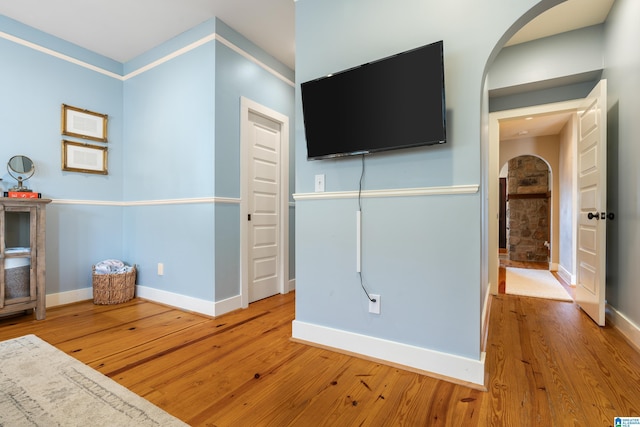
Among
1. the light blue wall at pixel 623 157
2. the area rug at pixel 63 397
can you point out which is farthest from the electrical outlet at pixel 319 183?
the light blue wall at pixel 623 157

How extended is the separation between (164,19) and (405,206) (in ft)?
8.94

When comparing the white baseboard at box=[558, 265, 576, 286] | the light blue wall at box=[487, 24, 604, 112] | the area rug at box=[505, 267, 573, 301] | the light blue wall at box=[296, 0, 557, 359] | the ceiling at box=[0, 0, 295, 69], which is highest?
the ceiling at box=[0, 0, 295, 69]

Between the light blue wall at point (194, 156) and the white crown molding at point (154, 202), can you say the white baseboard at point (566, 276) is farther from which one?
the white crown molding at point (154, 202)

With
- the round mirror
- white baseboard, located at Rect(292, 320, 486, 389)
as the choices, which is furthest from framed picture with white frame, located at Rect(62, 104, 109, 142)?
white baseboard, located at Rect(292, 320, 486, 389)

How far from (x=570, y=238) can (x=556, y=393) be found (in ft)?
11.8

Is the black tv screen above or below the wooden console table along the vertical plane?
above

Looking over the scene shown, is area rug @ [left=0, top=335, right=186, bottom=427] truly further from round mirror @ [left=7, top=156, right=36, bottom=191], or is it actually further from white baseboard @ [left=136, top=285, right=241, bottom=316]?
round mirror @ [left=7, top=156, right=36, bottom=191]

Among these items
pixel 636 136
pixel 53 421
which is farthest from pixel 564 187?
pixel 53 421

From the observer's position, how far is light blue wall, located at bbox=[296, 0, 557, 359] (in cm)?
155

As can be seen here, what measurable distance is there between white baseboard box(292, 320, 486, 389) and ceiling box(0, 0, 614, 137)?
262 centimetres

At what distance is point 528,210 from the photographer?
616 centimetres

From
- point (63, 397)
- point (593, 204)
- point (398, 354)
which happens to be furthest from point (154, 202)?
point (593, 204)

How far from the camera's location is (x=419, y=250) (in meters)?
1.67

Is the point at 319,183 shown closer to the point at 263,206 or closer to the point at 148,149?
the point at 263,206
